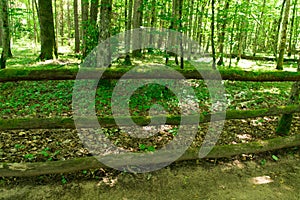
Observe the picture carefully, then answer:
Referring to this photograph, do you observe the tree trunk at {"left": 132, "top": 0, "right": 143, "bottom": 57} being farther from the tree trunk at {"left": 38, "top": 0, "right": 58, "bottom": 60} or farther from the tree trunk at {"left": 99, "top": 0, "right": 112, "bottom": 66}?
the tree trunk at {"left": 38, "top": 0, "right": 58, "bottom": 60}

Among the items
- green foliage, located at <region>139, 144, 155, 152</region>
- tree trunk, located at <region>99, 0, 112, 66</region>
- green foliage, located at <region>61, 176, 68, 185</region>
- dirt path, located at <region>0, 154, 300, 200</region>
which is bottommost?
dirt path, located at <region>0, 154, 300, 200</region>

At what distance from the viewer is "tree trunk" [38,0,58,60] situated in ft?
35.8

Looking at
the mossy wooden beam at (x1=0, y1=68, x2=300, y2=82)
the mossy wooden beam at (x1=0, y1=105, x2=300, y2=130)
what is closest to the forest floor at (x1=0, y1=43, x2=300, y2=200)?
the mossy wooden beam at (x1=0, y1=105, x2=300, y2=130)

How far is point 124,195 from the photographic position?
332 cm

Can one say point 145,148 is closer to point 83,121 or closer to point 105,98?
point 83,121

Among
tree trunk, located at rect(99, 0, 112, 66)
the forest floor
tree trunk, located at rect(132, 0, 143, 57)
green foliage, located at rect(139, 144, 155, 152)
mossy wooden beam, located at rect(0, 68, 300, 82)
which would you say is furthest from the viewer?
tree trunk, located at rect(132, 0, 143, 57)

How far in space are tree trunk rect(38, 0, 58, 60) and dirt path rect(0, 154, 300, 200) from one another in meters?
9.19

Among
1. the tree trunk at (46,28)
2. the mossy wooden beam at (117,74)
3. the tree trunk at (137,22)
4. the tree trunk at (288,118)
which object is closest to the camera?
the mossy wooden beam at (117,74)

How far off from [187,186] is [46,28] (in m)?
10.4

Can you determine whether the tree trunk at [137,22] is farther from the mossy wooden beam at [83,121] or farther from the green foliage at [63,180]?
the green foliage at [63,180]

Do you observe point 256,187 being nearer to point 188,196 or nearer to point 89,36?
point 188,196

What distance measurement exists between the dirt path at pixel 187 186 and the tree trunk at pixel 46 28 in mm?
9187

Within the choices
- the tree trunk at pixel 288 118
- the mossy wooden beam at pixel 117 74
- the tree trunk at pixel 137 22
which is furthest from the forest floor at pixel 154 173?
the tree trunk at pixel 137 22

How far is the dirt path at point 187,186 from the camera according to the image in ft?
10.8
